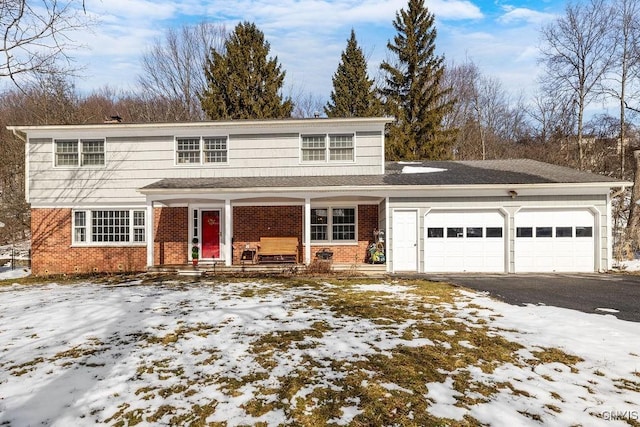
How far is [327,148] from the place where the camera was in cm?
1385

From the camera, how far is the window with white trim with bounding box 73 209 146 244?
13.8 meters

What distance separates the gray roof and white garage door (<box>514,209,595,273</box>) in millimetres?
1244

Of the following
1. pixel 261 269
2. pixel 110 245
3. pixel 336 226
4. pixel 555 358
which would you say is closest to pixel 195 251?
pixel 261 269

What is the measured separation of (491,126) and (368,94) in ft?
40.4

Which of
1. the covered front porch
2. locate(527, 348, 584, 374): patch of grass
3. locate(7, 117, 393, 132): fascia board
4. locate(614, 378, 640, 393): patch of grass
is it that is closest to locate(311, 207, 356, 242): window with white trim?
the covered front porch

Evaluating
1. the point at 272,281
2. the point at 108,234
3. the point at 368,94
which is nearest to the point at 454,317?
the point at 272,281

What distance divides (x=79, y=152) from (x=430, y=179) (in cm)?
1356

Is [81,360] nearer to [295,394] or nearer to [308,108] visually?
[295,394]

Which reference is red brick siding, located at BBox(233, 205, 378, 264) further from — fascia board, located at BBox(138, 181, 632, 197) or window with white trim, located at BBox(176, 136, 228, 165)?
window with white trim, located at BBox(176, 136, 228, 165)

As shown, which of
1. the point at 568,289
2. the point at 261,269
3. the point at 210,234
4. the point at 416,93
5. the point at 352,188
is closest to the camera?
the point at 568,289

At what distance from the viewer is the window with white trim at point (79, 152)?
1396cm

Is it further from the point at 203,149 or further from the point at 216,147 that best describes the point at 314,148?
the point at 203,149

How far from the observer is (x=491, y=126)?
107 ft

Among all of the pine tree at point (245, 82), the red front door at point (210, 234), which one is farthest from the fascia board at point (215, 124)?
the pine tree at point (245, 82)
